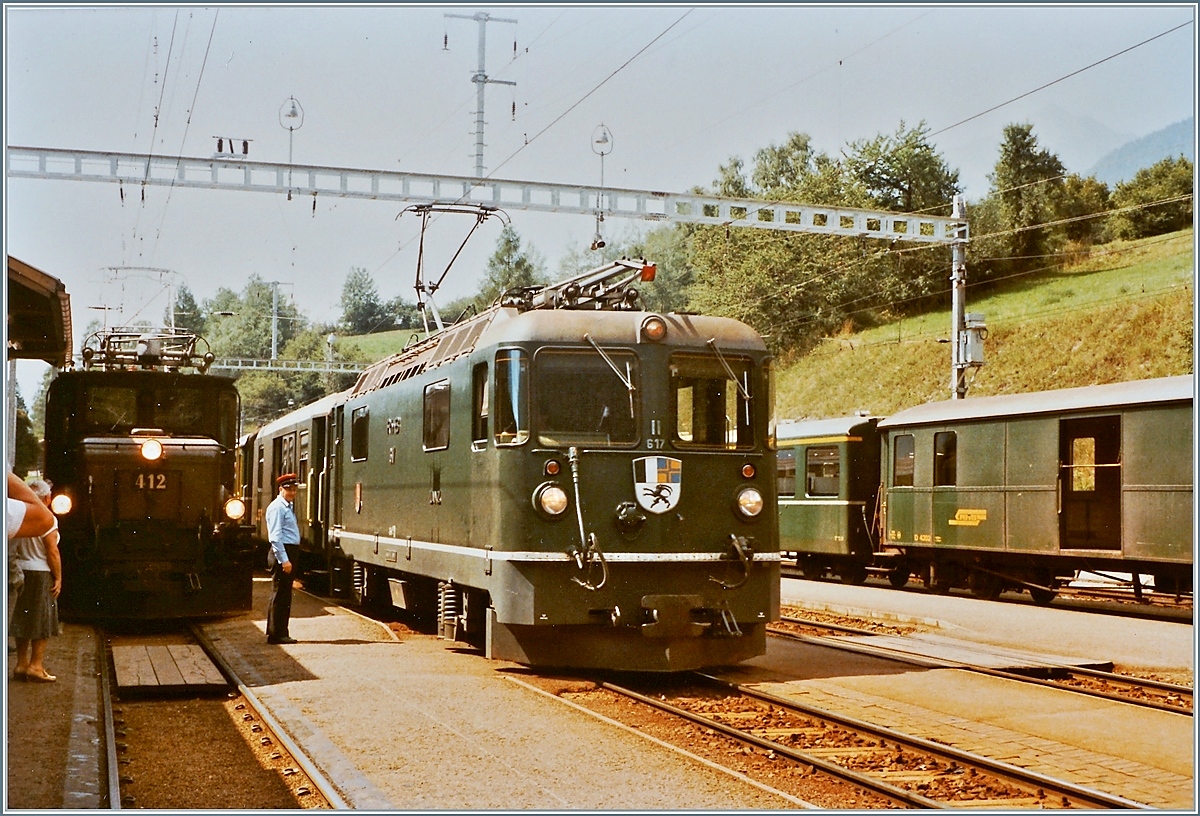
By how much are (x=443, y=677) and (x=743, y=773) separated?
4060 millimetres

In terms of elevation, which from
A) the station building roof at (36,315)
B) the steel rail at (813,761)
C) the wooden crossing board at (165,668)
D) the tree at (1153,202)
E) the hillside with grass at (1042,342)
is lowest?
the wooden crossing board at (165,668)

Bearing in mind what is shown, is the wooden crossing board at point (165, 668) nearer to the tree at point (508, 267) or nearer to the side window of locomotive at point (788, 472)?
the side window of locomotive at point (788, 472)

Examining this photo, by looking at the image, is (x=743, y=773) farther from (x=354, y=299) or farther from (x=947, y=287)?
(x=354, y=299)

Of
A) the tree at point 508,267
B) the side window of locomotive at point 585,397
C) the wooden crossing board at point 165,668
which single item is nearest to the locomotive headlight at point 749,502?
the side window of locomotive at point 585,397

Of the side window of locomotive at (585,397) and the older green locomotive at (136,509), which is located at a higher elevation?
the side window of locomotive at (585,397)

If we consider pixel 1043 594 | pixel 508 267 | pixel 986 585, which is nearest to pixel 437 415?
pixel 1043 594

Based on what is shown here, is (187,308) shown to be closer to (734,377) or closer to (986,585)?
(986,585)

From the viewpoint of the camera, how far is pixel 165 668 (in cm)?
1129

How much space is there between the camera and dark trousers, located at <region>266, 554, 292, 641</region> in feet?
42.7

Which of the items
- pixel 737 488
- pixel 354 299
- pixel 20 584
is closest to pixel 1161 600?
pixel 737 488

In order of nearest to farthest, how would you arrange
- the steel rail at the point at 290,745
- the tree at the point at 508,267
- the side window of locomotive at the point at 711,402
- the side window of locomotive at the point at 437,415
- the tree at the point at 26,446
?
the steel rail at the point at 290,745 < the side window of locomotive at the point at 711,402 < the side window of locomotive at the point at 437,415 < the tree at the point at 26,446 < the tree at the point at 508,267

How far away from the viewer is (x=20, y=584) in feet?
32.3

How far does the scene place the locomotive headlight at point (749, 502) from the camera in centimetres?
1059

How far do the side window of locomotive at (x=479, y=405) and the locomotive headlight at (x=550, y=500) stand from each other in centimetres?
85
